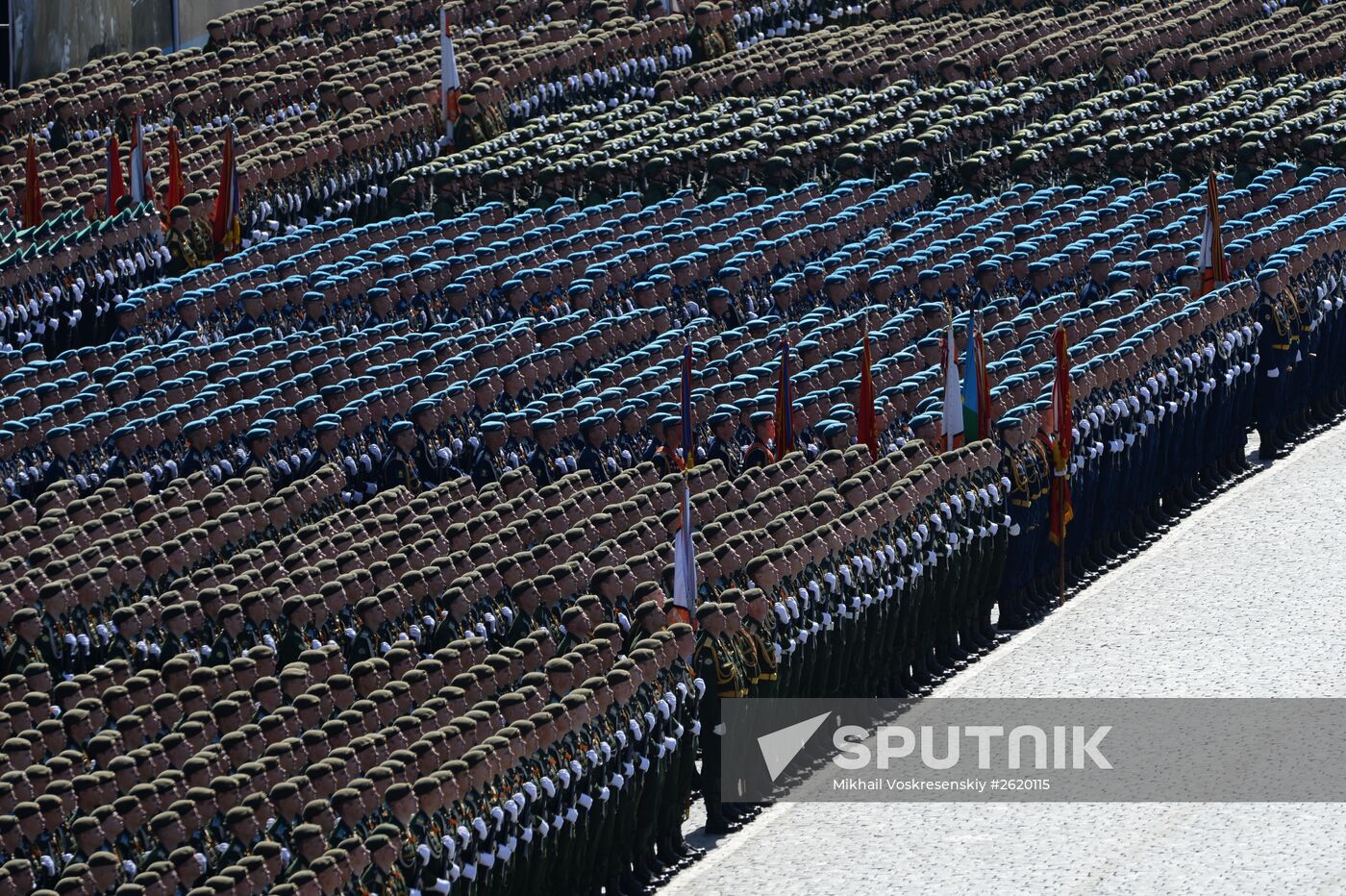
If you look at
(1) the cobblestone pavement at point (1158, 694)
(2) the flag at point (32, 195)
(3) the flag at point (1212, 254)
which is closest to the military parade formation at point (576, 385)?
(3) the flag at point (1212, 254)

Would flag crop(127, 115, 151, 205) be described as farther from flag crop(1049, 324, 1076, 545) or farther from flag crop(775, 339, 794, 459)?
flag crop(1049, 324, 1076, 545)

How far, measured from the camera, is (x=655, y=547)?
16.5 meters

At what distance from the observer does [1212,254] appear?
23141 millimetres

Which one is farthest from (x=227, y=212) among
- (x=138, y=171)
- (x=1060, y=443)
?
(x=1060, y=443)

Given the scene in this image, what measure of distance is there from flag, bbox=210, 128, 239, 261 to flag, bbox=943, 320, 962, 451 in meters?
7.90

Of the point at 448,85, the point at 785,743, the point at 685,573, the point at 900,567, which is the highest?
the point at 448,85

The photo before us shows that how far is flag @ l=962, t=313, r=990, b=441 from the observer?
63.2ft

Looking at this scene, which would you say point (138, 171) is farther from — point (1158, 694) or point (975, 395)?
point (1158, 694)

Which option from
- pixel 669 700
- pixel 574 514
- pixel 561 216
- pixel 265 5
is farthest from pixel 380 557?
pixel 265 5

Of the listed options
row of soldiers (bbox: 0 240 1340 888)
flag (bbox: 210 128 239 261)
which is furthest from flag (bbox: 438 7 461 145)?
row of soldiers (bbox: 0 240 1340 888)

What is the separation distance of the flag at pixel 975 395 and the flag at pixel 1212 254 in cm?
413

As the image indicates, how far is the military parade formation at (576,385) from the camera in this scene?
13852 mm

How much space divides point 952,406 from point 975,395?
175mm

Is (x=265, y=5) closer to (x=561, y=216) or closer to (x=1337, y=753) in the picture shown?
(x=561, y=216)
